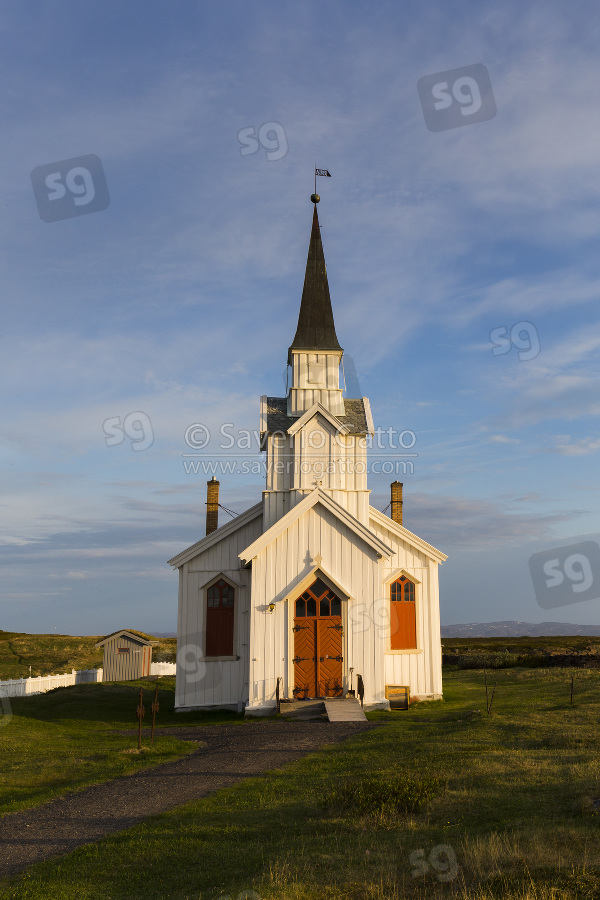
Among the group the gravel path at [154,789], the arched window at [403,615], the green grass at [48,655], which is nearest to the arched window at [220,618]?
the gravel path at [154,789]

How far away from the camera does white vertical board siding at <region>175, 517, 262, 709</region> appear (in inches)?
975

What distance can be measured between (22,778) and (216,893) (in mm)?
8721

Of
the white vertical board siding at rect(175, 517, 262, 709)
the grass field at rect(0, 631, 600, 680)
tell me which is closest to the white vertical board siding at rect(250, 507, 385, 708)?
the white vertical board siding at rect(175, 517, 262, 709)

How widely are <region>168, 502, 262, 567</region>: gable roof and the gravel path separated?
22.4 feet

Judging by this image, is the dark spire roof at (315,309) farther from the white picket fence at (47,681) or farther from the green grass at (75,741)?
the white picket fence at (47,681)

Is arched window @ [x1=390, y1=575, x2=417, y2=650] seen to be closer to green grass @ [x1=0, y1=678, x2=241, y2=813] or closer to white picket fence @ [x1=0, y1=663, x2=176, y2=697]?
green grass @ [x1=0, y1=678, x2=241, y2=813]

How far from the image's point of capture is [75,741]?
19297 millimetres

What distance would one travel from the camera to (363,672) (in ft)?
74.3

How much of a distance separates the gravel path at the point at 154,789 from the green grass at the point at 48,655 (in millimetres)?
26253

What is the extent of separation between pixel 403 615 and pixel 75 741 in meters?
11.9

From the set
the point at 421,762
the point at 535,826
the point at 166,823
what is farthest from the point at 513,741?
the point at 166,823

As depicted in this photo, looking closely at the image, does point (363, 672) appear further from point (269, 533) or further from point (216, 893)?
point (216, 893)

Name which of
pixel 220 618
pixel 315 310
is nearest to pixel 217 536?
pixel 220 618

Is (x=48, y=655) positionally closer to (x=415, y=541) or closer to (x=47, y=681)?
(x=47, y=681)
